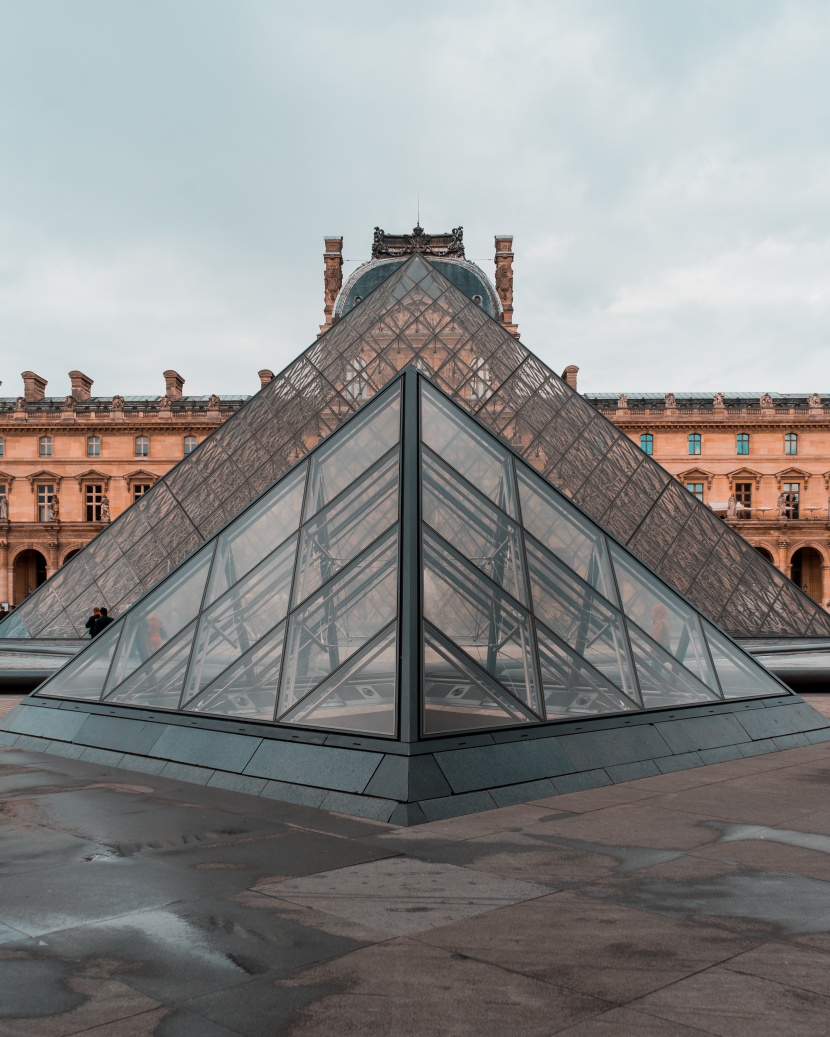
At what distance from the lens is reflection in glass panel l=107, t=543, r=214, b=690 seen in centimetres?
755

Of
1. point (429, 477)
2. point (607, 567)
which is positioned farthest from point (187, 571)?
point (607, 567)

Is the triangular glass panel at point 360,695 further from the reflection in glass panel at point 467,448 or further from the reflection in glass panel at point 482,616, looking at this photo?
the reflection in glass panel at point 467,448

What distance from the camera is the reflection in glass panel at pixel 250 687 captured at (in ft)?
20.5

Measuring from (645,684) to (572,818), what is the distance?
2.24 m

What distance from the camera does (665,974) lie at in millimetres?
2846

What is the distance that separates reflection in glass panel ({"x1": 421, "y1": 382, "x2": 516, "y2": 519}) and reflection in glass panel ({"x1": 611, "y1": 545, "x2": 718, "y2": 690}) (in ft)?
3.87

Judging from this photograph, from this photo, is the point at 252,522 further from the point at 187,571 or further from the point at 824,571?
the point at 824,571

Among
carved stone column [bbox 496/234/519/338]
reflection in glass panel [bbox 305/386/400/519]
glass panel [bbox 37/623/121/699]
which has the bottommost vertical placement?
glass panel [bbox 37/623/121/699]

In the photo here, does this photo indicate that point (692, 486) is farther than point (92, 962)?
Yes

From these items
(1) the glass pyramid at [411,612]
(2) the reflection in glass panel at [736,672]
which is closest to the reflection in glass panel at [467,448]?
(1) the glass pyramid at [411,612]

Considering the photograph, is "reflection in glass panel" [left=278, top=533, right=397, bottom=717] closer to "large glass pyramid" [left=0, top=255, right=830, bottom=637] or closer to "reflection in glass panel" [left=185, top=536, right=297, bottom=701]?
"reflection in glass panel" [left=185, top=536, right=297, bottom=701]

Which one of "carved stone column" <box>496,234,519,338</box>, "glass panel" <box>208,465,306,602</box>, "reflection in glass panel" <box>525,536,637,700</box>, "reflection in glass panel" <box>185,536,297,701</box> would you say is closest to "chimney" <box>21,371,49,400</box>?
"carved stone column" <box>496,234,519,338</box>

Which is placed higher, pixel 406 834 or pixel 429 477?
pixel 429 477

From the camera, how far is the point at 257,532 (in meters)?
7.60
